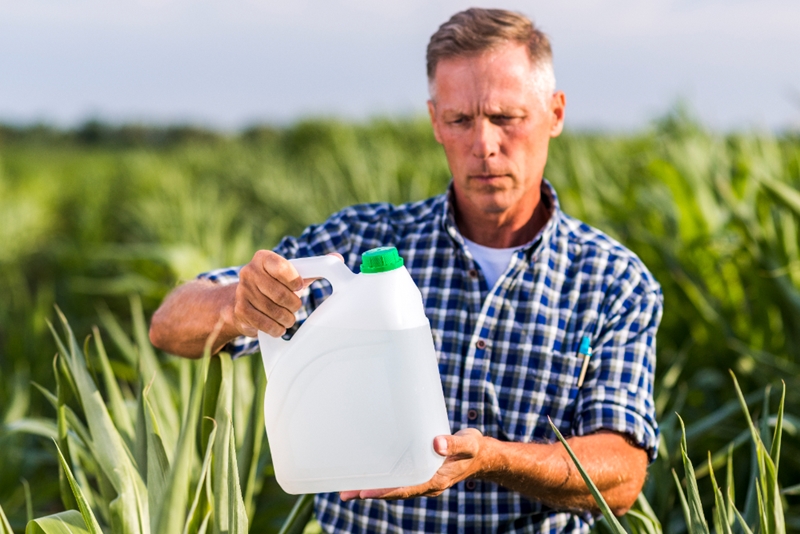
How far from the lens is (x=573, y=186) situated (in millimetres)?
3850

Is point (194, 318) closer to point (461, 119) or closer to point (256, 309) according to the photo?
point (256, 309)

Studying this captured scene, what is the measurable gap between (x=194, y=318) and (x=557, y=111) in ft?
2.77

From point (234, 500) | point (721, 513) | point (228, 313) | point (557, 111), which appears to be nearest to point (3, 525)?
point (234, 500)

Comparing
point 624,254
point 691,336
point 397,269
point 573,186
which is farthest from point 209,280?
point 573,186

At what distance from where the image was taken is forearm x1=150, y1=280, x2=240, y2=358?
49.8 inches

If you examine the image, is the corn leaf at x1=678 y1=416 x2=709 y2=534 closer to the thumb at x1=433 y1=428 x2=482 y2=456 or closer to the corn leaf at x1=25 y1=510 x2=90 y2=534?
the thumb at x1=433 y1=428 x2=482 y2=456

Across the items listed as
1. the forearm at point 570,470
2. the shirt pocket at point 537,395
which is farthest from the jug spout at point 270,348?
the shirt pocket at point 537,395

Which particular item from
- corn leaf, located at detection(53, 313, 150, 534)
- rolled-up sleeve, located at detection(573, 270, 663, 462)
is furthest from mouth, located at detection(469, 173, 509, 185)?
corn leaf, located at detection(53, 313, 150, 534)

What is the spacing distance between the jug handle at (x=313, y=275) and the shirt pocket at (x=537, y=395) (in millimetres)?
500

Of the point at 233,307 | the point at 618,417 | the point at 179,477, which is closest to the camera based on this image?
the point at 179,477

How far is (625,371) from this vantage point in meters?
1.39

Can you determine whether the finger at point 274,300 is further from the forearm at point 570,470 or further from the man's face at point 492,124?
the man's face at point 492,124

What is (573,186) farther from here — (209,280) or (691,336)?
(209,280)

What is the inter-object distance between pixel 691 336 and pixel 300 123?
13519 millimetres
